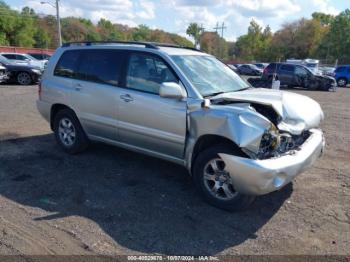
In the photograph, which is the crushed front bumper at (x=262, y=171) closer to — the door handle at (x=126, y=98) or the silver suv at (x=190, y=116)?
the silver suv at (x=190, y=116)

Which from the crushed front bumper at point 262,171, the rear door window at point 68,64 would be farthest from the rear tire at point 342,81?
the crushed front bumper at point 262,171

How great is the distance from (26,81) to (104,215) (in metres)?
15.9

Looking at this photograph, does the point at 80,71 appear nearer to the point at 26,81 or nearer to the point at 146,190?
the point at 146,190

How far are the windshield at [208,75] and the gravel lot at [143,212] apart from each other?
1.38m

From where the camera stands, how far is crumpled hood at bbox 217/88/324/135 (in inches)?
169

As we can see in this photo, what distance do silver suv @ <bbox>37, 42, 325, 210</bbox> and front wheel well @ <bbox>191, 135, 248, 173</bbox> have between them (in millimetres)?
12

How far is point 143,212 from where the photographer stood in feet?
13.7

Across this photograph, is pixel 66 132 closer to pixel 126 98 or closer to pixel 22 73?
pixel 126 98

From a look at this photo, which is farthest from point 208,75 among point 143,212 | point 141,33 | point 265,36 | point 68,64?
point 141,33

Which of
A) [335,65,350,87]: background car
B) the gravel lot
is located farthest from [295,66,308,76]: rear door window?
the gravel lot

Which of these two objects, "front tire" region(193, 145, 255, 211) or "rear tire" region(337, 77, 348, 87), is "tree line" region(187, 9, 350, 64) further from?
"front tire" region(193, 145, 255, 211)

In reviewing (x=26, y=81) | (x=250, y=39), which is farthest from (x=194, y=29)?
(x=26, y=81)

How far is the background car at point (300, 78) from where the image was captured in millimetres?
22344

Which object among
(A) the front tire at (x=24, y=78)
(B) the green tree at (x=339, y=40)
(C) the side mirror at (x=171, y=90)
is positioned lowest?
(A) the front tire at (x=24, y=78)
